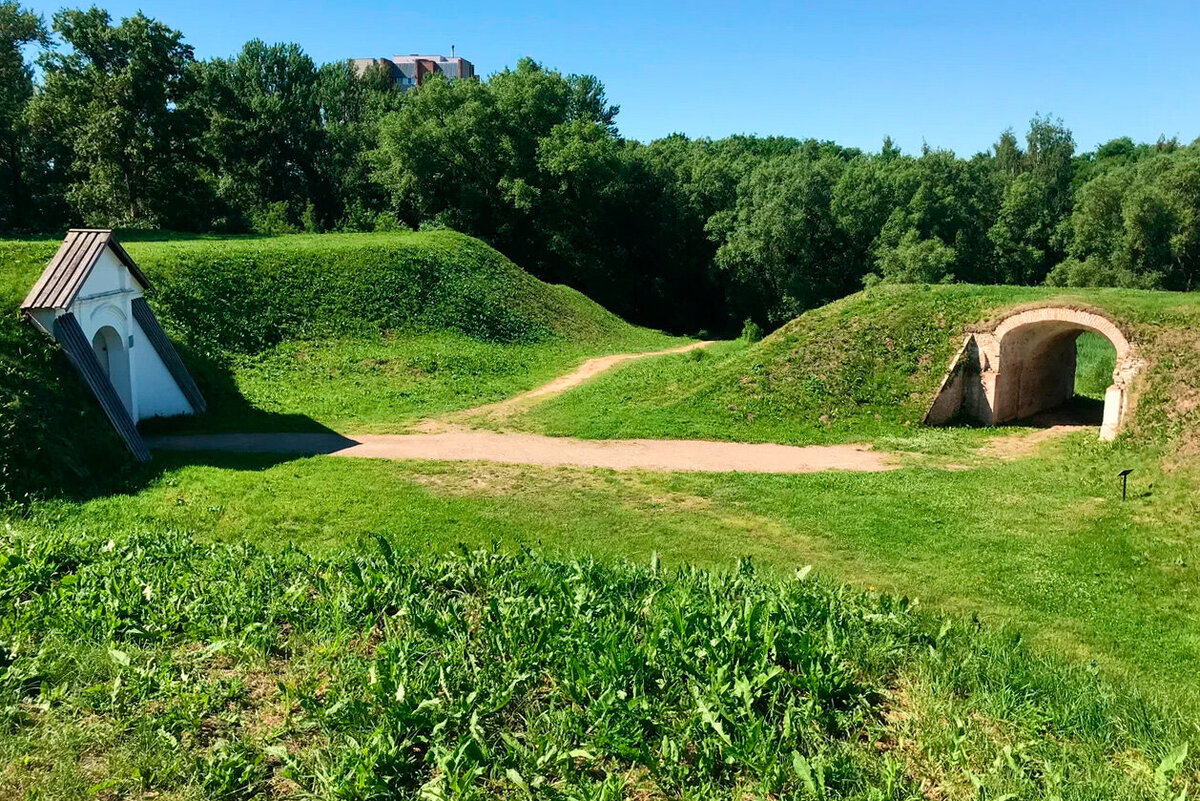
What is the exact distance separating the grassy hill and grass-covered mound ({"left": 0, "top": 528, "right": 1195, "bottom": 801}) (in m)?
7.68

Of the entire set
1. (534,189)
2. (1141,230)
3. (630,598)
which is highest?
(534,189)

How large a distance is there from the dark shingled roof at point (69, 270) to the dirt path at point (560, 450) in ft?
11.2

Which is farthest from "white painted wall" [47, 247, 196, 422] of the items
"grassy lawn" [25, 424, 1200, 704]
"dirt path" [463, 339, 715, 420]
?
"dirt path" [463, 339, 715, 420]

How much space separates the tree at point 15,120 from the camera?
36156mm

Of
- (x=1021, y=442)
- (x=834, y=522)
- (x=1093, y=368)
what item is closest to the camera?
(x=834, y=522)

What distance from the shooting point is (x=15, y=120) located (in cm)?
3550

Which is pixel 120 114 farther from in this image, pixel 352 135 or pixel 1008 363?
pixel 1008 363

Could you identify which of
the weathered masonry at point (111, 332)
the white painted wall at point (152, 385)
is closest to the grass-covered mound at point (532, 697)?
the weathered masonry at point (111, 332)

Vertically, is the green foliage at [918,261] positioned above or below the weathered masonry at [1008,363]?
above

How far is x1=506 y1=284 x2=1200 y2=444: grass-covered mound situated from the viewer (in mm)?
18062

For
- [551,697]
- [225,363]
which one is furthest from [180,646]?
[225,363]

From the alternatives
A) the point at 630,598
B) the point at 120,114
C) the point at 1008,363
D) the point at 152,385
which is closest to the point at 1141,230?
the point at 1008,363

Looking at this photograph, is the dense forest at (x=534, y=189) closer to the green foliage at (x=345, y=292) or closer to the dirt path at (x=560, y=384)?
the green foliage at (x=345, y=292)

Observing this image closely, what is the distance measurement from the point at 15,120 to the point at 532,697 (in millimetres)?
40935
